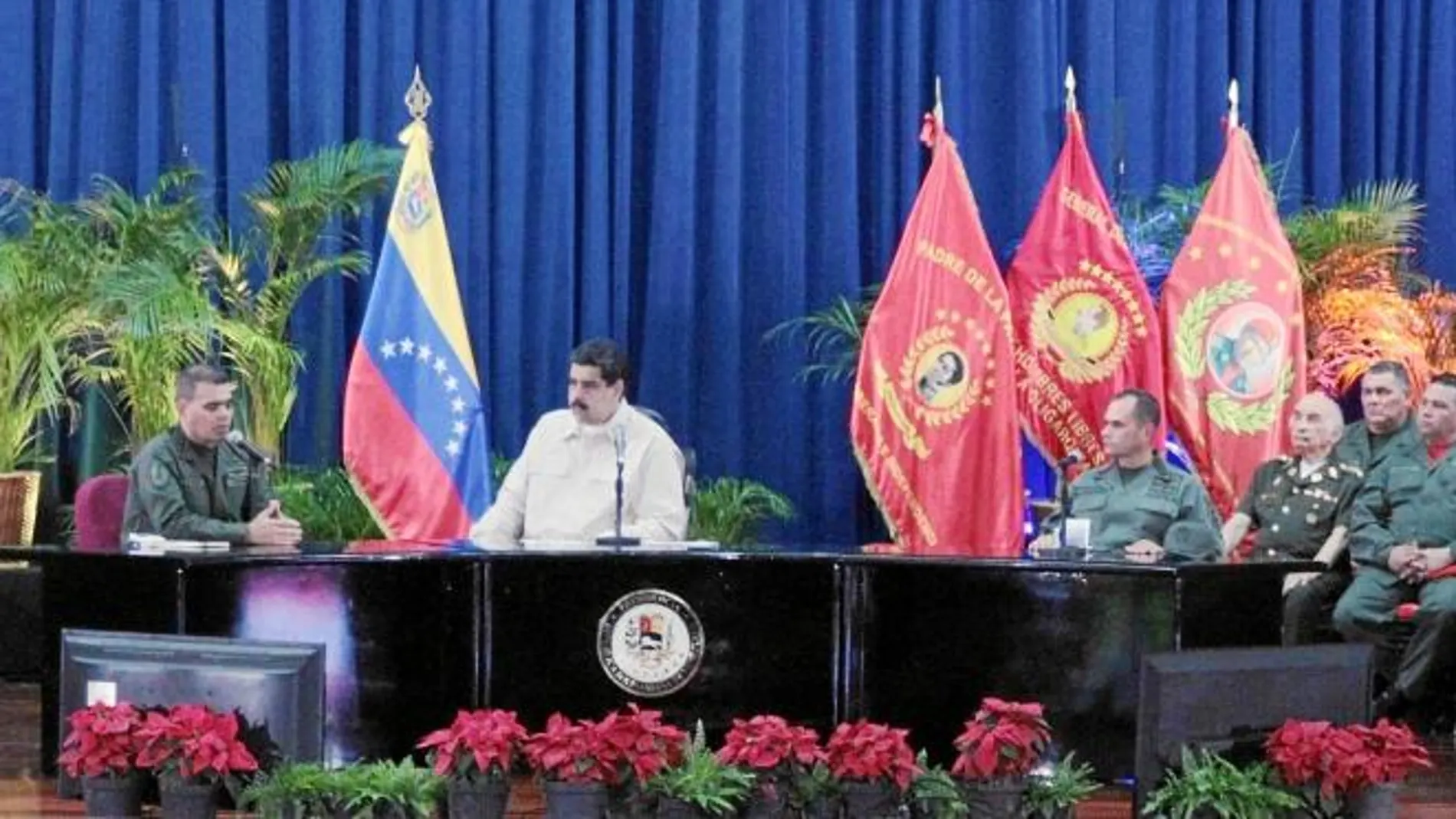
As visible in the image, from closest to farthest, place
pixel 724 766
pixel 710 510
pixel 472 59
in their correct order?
pixel 724 766 → pixel 710 510 → pixel 472 59

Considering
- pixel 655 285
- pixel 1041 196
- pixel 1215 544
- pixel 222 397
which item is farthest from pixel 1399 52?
pixel 222 397

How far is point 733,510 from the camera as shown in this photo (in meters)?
8.64

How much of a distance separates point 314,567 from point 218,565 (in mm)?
254

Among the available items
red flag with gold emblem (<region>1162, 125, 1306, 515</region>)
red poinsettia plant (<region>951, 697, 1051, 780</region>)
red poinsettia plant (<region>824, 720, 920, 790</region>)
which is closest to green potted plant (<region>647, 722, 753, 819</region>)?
red poinsettia plant (<region>824, 720, 920, 790</region>)

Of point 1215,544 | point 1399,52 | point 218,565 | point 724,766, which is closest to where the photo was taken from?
point 724,766

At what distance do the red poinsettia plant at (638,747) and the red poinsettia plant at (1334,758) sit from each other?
3.79 ft

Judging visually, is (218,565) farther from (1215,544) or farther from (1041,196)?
(1041,196)

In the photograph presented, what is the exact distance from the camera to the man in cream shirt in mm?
6445

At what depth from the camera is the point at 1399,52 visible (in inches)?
388

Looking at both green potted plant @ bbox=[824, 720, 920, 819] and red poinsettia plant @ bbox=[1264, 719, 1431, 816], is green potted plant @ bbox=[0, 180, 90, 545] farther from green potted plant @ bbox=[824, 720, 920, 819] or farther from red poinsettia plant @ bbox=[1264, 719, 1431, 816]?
red poinsettia plant @ bbox=[1264, 719, 1431, 816]

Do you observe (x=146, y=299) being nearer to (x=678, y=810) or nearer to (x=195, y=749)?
(x=195, y=749)

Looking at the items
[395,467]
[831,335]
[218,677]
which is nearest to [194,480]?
[218,677]

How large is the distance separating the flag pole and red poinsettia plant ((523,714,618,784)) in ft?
17.0

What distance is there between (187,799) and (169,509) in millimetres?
1540
